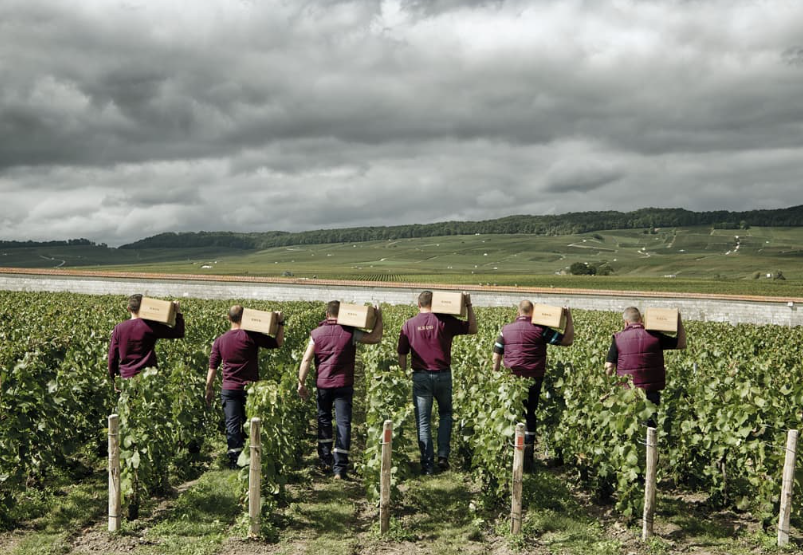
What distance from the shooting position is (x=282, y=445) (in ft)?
23.2

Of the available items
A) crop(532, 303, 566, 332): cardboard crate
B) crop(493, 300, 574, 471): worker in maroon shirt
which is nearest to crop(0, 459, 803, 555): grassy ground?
crop(493, 300, 574, 471): worker in maroon shirt

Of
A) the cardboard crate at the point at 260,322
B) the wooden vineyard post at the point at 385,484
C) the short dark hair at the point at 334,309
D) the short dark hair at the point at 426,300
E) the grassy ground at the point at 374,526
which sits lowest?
the grassy ground at the point at 374,526

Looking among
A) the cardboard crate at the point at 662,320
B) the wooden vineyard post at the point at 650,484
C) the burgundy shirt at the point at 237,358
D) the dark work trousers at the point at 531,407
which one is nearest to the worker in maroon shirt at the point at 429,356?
the dark work trousers at the point at 531,407

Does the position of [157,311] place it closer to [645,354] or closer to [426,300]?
[426,300]

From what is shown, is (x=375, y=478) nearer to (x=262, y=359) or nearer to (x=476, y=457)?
(x=476, y=457)

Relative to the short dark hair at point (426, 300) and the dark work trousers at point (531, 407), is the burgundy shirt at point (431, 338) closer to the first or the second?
the short dark hair at point (426, 300)

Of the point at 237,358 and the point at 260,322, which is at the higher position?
the point at 260,322

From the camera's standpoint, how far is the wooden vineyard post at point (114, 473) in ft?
19.6

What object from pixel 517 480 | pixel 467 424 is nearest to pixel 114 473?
pixel 517 480

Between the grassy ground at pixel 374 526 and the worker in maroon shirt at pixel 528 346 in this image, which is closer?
the grassy ground at pixel 374 526

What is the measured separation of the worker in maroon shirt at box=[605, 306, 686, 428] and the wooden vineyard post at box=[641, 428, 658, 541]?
1809 millimetres

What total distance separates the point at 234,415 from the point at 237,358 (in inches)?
30.7

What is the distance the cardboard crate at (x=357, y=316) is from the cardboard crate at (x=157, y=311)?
2430 mm

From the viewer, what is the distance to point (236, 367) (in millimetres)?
7727
